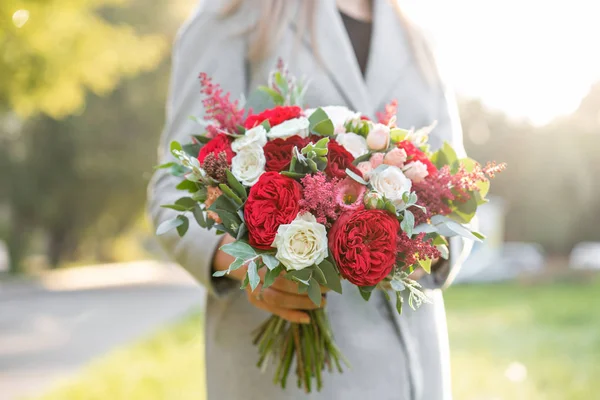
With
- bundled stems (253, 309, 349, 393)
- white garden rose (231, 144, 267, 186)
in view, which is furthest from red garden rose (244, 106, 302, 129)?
bundled stems (253, 309, 349, 393)

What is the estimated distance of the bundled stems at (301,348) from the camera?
201 centimetres

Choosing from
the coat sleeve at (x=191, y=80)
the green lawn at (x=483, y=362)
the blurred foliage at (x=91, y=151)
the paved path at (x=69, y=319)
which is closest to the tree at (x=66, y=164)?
the blurred foliage at (x=91, y=151)

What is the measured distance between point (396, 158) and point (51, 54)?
8254 mm

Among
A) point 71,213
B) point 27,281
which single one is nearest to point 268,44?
point 27,281

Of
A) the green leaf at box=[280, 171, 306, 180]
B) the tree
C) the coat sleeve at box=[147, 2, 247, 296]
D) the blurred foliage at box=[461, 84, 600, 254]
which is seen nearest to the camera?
the green leaf at box=[280, 171, 306, 180]

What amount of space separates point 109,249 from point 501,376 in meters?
30.1

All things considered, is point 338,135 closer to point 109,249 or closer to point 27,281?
point 27,281

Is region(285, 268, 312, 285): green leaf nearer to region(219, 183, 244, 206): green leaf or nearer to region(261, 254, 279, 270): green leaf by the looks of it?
region(261, 254, 279, 270): green leaf

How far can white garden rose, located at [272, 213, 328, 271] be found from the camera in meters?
1.62

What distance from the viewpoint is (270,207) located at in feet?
5.45

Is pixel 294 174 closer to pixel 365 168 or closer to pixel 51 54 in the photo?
pixel 365 168

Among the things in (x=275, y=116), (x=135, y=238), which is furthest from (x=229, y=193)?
(x=135, y=238)

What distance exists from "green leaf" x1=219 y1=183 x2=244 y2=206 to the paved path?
274 inches

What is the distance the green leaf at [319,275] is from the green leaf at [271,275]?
0.27 feet
